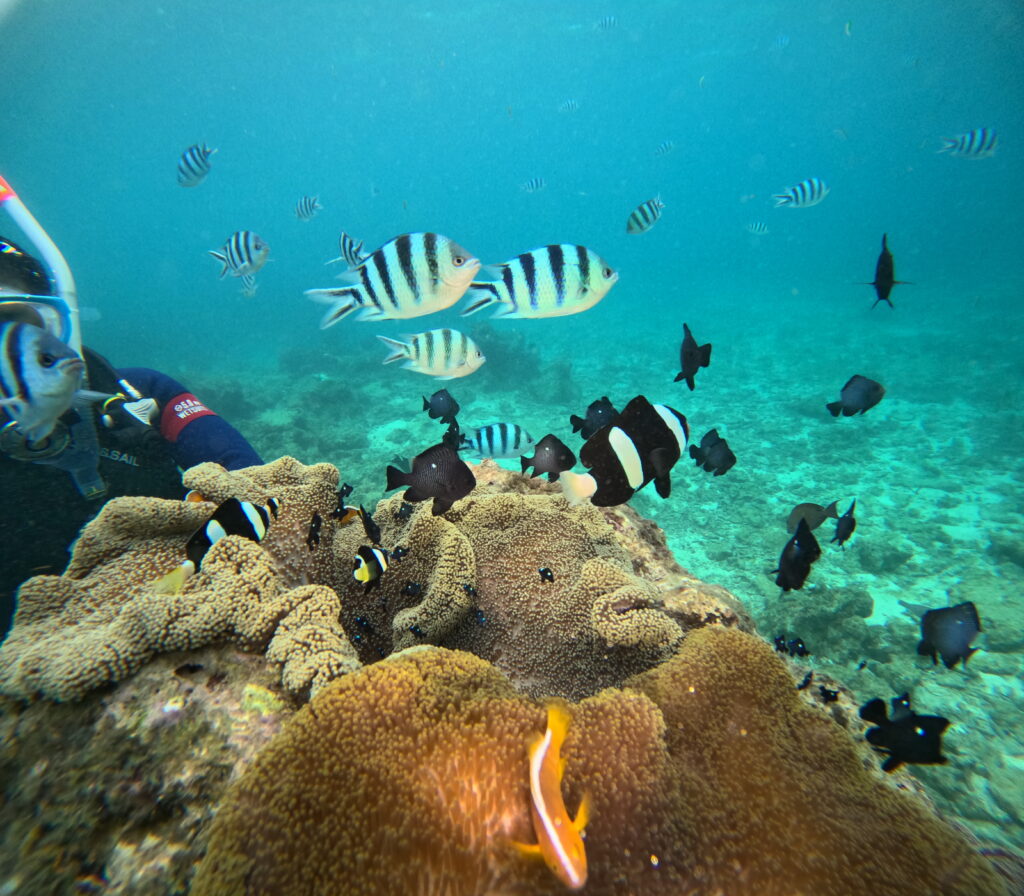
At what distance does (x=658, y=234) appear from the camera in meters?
133

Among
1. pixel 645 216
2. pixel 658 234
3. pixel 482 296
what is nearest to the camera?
pixel 482 296

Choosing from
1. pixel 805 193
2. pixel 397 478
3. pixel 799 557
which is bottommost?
pixel 799 557

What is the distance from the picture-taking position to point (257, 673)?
1735mm

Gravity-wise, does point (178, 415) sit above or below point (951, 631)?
above

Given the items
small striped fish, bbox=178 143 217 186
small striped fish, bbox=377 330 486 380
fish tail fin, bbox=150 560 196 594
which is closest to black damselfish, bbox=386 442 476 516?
fish tail fin, bbox=150 560 196 594

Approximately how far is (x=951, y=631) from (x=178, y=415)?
19.7 ft

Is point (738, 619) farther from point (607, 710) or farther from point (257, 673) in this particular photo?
point (257, 673)

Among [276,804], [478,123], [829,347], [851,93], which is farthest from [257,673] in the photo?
[478,123]

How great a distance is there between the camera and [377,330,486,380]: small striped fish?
3.31 metres

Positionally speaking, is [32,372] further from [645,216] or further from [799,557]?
[645,216]

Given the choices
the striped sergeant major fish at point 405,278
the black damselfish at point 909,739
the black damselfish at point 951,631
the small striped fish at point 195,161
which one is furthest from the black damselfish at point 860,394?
the small striped fish at point 195,161

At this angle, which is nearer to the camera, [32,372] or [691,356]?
[32,372]

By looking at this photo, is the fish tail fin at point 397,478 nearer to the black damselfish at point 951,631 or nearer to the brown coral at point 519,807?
the brown coral at point 519,807

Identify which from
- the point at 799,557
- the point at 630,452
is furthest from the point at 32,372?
the point at 799,557
